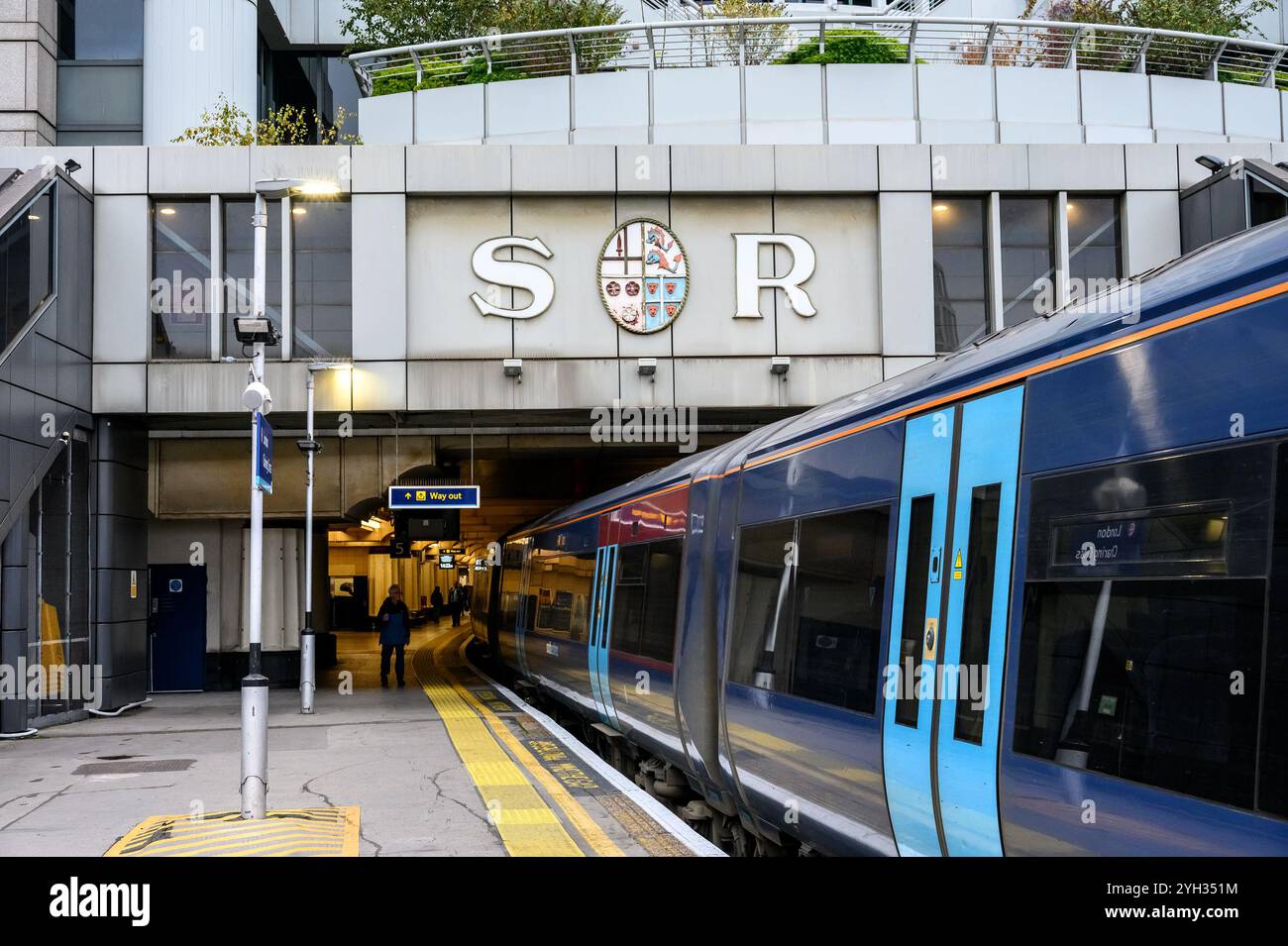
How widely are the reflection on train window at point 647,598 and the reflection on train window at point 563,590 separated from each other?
7.03 ft

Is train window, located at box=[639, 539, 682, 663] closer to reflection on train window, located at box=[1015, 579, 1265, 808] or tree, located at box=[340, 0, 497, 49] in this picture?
reflection on train window, located at box=[1015, 579, 1265, 808]

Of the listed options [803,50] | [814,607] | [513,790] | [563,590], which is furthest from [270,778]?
[803,50]

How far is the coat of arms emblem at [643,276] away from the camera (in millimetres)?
19453

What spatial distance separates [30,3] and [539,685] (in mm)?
24712

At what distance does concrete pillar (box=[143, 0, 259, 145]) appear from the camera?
113 ft

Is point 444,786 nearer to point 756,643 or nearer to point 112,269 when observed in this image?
point 756,643

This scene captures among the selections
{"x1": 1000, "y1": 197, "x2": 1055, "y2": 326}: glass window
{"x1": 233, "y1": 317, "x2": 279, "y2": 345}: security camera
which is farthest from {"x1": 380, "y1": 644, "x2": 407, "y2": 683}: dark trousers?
{"x1": 233, "y1": 317, "x2": 279, "y2": 345}: security camera

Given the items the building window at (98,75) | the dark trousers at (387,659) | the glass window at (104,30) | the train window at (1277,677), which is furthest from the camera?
the glass window at (104,30)

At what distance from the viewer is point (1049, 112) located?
23688mm

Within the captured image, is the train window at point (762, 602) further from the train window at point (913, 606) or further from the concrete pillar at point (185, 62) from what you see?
the concrete pillar at point (185, 62)

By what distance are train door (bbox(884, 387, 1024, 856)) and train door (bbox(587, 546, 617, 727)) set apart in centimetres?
767

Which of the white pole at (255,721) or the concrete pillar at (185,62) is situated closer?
the white pole at (255,721)

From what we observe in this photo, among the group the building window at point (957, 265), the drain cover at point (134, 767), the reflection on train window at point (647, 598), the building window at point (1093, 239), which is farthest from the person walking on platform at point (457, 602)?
the reflection on train window at point (647, 598)

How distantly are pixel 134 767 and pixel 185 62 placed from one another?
26.6 meters
